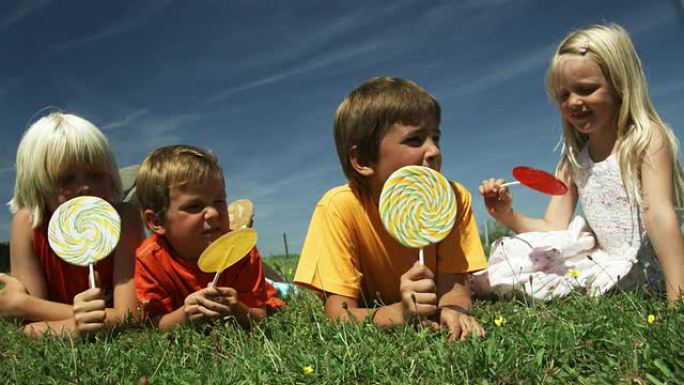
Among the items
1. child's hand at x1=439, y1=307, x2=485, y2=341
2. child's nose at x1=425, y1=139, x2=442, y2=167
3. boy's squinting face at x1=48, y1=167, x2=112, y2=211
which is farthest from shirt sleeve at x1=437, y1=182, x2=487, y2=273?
boy's squinting face at x1=48, y1=167, x2=112, y2=211

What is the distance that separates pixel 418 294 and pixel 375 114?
1097 millimetres

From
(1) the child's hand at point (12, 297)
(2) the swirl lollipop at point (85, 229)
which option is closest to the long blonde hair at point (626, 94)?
(2) the swirl lollipop at point (85, 229)

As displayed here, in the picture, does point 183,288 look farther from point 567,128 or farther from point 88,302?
point 567,128

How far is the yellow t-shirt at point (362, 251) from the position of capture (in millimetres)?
3453

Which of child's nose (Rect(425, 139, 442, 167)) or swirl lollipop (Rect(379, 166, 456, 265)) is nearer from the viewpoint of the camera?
swirl lollipop (Rect(379, 166, 456, 265))

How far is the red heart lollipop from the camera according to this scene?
3.94 m

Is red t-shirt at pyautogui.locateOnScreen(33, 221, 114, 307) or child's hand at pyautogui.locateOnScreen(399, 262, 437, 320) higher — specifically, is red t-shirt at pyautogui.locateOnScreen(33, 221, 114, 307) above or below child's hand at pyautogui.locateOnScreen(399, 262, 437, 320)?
above

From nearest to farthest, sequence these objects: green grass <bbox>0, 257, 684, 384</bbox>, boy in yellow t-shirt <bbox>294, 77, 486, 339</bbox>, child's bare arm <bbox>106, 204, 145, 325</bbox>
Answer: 1. green grass <bbox>0, 257, 684, 384</bbox>
2. boy in yellow t-shirt <bbox>294, 77, 486, 339</bbox>
3. child's bare arm <bbox>106, 204, 145, 325</bbox>

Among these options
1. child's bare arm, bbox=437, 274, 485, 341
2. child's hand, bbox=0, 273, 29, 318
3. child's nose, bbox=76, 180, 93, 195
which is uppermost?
child's nose, bbox=76, 180, 93, 195

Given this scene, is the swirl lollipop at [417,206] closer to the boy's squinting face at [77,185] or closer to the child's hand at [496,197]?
the child's hand at [496,197]

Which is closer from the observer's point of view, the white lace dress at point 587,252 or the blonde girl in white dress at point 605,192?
the blonde girl in white dress at point 605,192

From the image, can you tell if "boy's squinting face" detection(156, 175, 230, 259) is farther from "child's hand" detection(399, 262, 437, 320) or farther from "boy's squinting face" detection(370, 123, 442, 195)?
"child's hand" detection(399, 262, 437, 320)

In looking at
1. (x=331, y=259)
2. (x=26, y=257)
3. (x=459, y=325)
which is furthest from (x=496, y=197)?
(x=26, y=257)

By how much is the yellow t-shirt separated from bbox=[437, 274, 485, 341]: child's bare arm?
6 centimetres
